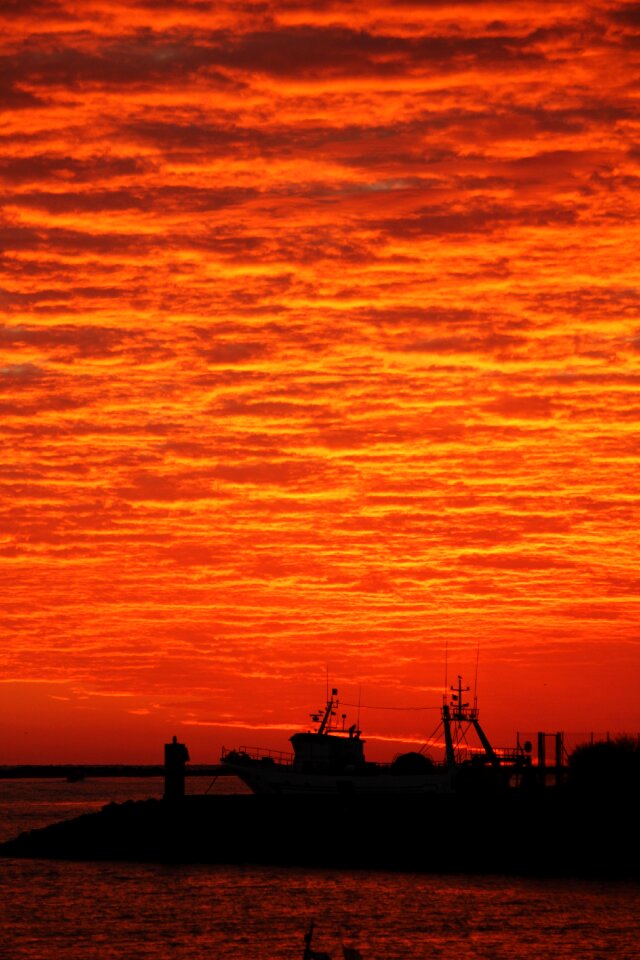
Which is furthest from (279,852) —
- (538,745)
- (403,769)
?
(538,745)

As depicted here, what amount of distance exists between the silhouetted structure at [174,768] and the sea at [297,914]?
19.4 feet

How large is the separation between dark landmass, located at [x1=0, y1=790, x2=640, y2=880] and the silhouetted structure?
822mm

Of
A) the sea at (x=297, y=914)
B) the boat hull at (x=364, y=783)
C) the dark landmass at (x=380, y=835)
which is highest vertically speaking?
the boat hull at (x=364, y=783)

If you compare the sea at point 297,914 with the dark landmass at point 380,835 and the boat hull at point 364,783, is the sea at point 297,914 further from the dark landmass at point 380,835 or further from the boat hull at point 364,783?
the boat hull at point 364,783

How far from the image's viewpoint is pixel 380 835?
3610 inches

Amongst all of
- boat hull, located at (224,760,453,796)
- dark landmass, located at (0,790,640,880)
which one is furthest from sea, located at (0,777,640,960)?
boat hull, located at (224,760,453,796)

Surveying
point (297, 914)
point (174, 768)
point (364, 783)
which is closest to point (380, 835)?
point (364, 783)

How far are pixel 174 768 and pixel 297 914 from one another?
27.2 meters

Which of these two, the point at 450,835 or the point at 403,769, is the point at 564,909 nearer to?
the point at 450,835

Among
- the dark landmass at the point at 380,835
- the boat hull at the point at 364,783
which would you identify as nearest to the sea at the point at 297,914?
the dark landmass at the point at 380,835

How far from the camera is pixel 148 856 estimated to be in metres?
91.2

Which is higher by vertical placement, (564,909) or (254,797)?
(254,797)

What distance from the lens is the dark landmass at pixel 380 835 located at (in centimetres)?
8756

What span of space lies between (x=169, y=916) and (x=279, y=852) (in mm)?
24048
